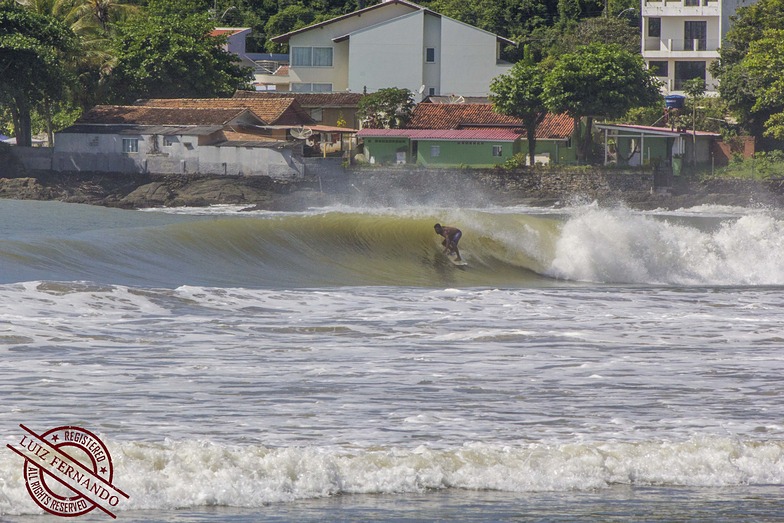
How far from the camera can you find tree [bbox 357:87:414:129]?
2272 inches

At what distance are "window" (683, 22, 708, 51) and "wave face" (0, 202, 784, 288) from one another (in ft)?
118

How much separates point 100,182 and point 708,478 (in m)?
46.2

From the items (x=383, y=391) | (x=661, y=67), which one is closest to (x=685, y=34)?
(x=661, y=67)

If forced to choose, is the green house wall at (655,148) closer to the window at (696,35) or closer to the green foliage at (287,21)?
the window at (696,35)

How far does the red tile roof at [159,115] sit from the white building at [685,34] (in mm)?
23072

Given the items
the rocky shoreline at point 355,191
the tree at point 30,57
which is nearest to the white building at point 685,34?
the rocky shoreline at point 355,191

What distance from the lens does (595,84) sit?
52469 millimetres

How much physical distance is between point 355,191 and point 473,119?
8.99 metres

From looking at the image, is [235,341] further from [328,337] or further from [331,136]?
[331,136]

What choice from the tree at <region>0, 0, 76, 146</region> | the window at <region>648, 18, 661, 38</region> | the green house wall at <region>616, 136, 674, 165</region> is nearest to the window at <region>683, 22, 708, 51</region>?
the window at <region>648, 18, 661, 38</region>

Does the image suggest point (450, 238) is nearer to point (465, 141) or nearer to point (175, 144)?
point (175, 144)

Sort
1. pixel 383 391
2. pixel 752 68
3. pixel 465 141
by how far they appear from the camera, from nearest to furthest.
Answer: pixel 383 391
pixel 752 68
pixel 465 141

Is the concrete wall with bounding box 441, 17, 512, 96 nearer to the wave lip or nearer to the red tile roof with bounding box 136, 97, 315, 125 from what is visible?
the red tile roof with bounding box 136, 97, 315, 125

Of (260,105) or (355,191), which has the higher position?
(260,105)
